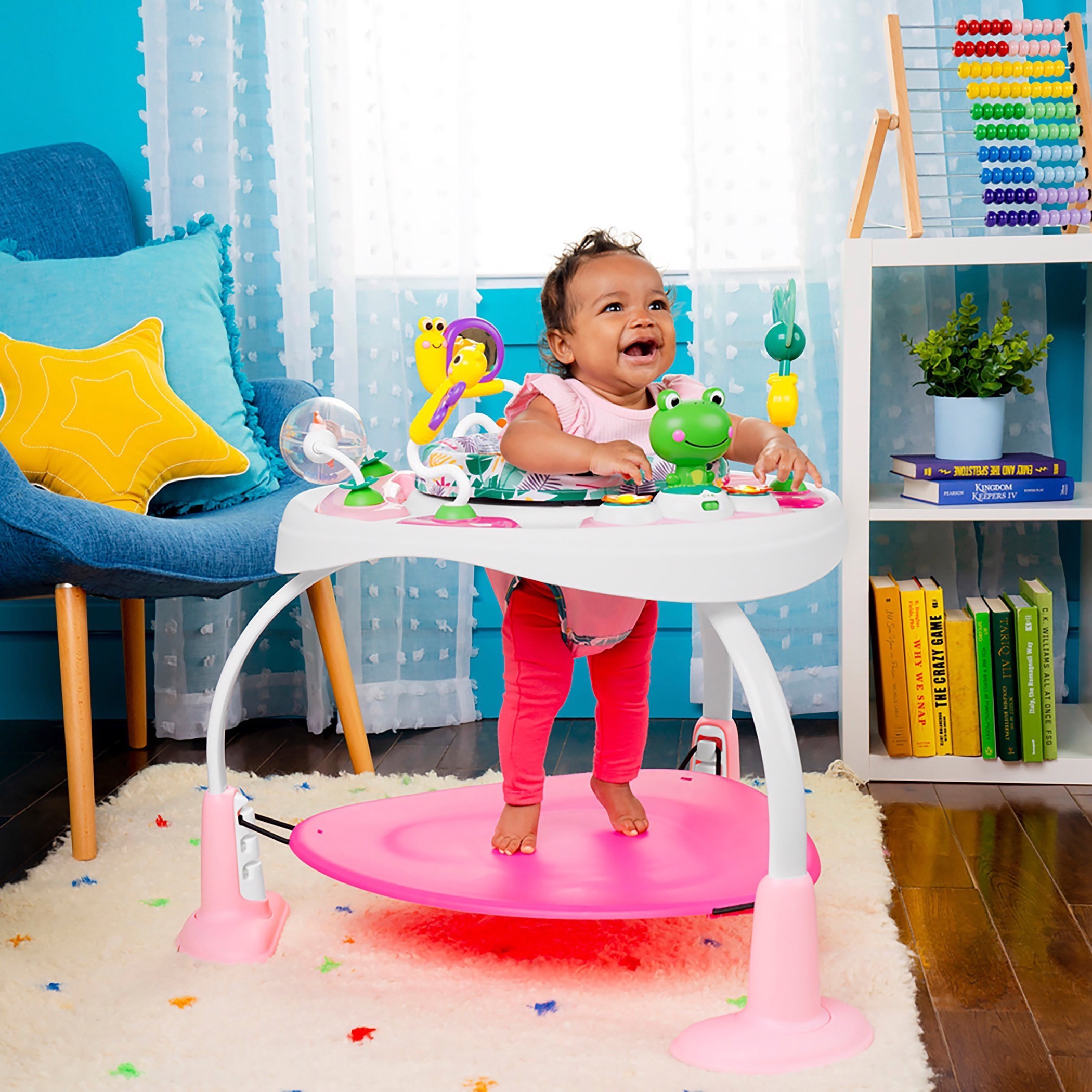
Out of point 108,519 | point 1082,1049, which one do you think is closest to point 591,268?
point 108,519

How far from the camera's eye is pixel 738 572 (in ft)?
2.99

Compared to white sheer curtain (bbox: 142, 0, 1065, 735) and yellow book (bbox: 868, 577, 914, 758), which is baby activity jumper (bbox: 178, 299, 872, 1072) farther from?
white sheer curtain (bbox: 142, 0, 1065, 735)

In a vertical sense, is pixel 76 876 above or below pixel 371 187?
below

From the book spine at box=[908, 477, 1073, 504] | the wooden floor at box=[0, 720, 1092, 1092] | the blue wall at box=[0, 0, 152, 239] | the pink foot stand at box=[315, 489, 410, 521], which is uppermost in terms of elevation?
the blue wall at box=[0, 0, 152, 239]

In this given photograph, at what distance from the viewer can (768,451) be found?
3.53 feet

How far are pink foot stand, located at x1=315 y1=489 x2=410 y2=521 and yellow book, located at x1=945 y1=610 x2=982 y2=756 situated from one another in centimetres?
93

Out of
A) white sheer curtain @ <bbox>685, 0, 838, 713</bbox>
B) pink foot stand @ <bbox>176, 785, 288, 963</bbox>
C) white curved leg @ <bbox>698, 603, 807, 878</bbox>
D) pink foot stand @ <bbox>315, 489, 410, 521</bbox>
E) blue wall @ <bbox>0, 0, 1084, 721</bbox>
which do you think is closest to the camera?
white curved leg @ <bbox>698, 603, 807, 878</bbox>

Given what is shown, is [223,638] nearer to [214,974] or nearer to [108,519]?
[108,519]

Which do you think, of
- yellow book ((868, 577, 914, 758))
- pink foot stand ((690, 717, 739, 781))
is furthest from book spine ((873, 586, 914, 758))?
pink foot stand ((690, 717, 739, 781))

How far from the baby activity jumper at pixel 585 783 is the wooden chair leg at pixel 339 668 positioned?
1.29ft

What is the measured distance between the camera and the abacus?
161cm

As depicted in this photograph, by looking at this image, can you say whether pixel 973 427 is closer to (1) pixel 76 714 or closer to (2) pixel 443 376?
(2) pixel 443 376

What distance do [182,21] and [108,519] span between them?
0.95 metres

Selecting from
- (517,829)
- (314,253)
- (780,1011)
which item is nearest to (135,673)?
(314,253)
